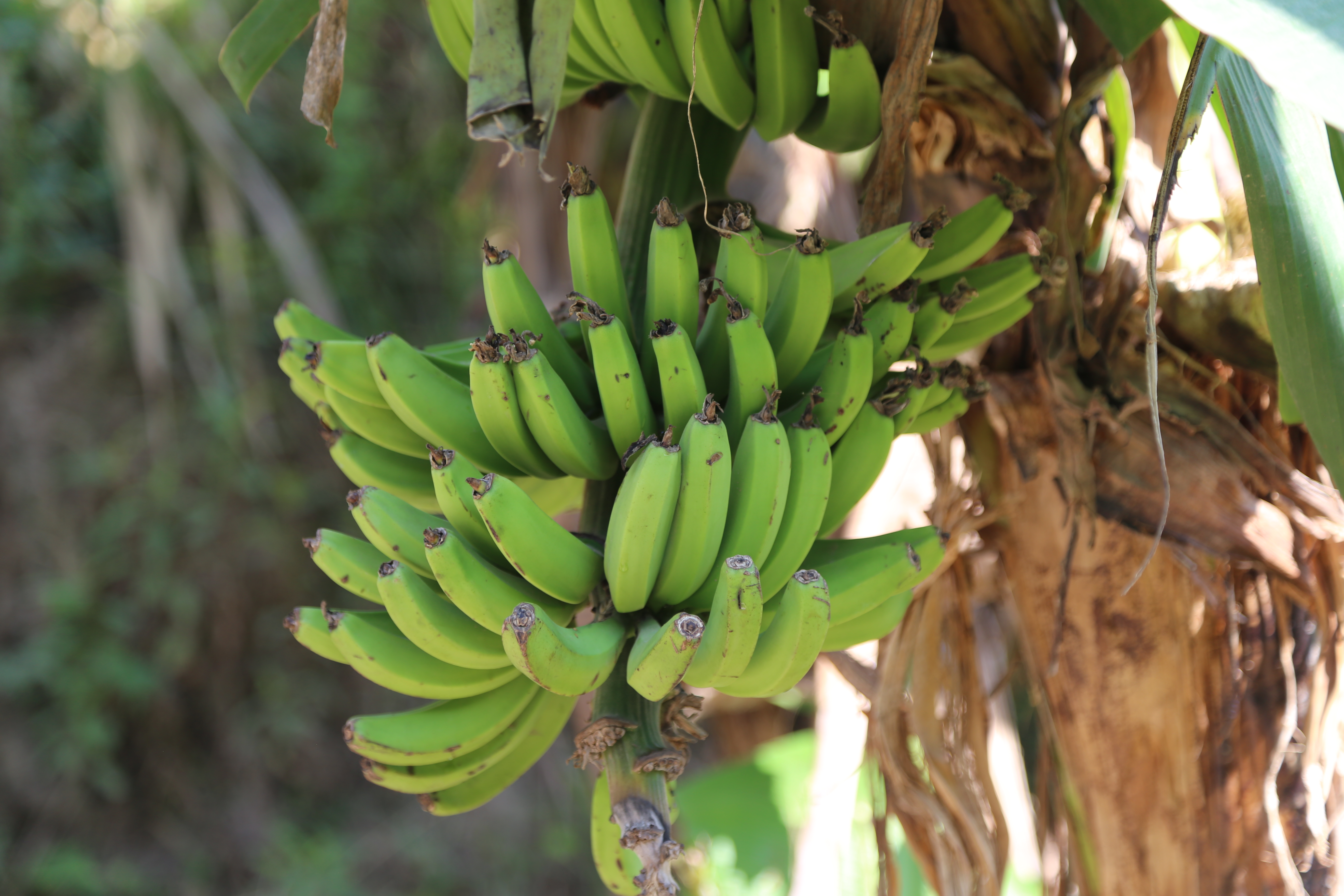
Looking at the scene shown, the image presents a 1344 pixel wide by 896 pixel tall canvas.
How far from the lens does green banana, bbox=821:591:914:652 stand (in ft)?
2.20

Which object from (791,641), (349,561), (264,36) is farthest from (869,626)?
(264,36)

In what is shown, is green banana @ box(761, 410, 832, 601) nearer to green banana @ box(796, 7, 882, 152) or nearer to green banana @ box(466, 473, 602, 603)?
green banana @ box(466, 473, 602, 603)

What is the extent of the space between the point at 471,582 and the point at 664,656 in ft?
0.42

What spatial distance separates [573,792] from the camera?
285 centimetres

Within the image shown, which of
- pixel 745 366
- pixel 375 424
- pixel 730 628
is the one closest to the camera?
pixel 730 628

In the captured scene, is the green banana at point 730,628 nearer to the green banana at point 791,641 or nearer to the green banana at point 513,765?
the green banana at point 791,641

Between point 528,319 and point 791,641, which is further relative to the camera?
point 528,319

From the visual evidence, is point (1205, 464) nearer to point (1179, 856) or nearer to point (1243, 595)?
point (1243, 595)

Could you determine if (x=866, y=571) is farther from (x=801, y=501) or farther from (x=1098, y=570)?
(x=1098, y=570)

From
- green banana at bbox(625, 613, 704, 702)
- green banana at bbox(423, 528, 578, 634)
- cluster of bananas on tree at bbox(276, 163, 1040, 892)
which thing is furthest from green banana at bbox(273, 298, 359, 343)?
green banana at bbox(625, 613, 704, 702)

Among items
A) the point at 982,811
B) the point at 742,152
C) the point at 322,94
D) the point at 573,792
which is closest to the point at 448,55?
the point at 322,94

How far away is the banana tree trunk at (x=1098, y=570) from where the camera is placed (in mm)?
777

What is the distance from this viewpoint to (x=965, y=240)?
69 centimetres

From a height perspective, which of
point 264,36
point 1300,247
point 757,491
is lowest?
point 757,491
